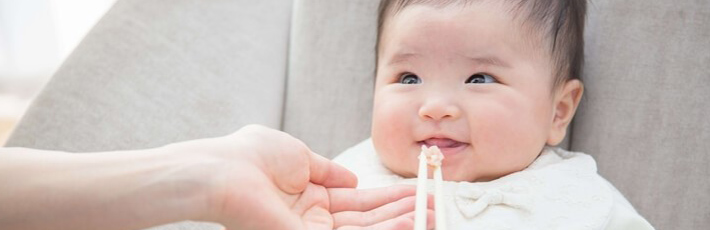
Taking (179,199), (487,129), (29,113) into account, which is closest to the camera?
(179,199)

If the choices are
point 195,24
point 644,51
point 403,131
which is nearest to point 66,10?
point 195,24

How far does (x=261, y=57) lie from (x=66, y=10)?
1.82 metres

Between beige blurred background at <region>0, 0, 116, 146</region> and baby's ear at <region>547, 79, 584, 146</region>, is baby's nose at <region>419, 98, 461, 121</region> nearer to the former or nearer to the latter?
baby's ear at <region>547, 79, 584, 146</region>

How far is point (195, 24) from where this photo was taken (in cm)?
152

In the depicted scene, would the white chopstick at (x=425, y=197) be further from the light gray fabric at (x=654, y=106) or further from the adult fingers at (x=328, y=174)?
the light gray fabric at (x=654, y=106)

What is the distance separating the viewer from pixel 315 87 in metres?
1.55

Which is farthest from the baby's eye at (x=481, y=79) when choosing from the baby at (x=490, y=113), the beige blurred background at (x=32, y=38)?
the beige blurred background at (x=32, y=38)

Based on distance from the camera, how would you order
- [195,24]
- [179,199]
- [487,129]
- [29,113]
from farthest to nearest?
[195,24] < [29,113] < [487,129] < [179,199]

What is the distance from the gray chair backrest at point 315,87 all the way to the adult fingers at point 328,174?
39cm

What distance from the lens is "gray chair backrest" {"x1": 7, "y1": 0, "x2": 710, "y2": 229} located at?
1.32m

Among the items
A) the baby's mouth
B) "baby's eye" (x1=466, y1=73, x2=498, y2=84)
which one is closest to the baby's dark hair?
"baby's eye" (x1=466, y1=73, x2=498, y2=84)

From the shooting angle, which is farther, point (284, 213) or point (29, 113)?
point (29, 113)

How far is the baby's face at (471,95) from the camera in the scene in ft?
3.72

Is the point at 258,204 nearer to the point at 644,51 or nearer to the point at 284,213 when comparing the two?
the point at 284,213
